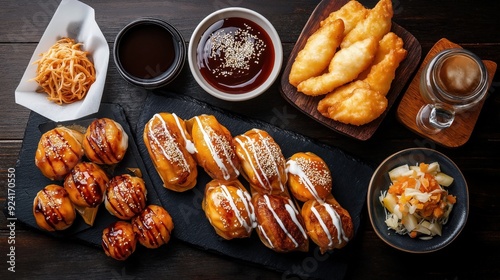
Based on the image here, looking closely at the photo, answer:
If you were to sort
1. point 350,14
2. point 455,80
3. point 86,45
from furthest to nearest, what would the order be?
point 86,45 < point 350,14 < point 455,80

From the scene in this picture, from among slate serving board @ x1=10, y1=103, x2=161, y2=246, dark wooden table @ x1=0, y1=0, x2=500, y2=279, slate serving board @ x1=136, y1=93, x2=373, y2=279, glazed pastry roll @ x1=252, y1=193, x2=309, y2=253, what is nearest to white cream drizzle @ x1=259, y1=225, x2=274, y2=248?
glazed pastry roll @ x1=252, y1=193, x2=309, y2=253

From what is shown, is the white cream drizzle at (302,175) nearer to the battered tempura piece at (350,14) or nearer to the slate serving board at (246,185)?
the slate serving board at (246,185)

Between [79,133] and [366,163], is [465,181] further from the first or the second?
[79,133]

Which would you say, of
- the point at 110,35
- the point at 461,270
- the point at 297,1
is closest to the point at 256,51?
the point at 297,1

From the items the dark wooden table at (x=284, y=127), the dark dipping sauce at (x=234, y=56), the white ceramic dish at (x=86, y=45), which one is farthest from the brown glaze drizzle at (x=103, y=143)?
the dark dipping sauce at (x=234, y=56)

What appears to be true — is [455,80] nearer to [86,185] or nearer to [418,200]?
[418,200]

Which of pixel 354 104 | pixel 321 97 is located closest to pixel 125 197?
pixel 321 97
